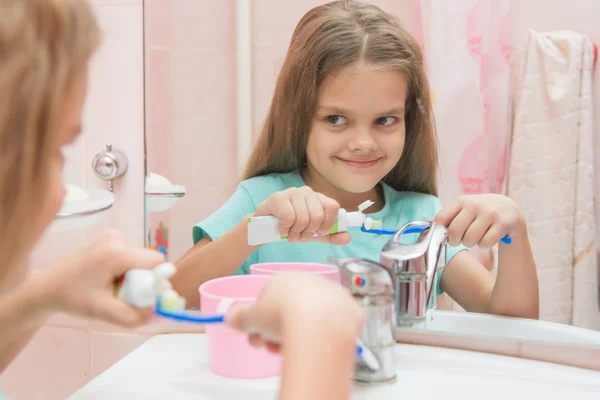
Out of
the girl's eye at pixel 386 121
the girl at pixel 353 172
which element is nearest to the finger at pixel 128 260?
the girl at pixel 353 172

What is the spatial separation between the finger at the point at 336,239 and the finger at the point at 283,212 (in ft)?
0.12

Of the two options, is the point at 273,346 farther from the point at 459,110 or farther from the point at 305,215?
the point at 459,110

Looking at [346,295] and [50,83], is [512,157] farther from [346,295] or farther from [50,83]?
[50,83]

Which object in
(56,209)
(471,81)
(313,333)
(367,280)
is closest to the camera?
(313,333)

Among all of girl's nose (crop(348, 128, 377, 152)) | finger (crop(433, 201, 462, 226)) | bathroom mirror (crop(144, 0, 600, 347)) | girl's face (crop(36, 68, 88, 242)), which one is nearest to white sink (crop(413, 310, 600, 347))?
bathroom mirror (crop(144, 0, 600, 347))

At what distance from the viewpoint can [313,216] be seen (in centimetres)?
69

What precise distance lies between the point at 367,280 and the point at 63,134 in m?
0.31

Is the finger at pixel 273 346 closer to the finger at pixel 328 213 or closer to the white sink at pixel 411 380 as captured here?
the white sink at pixel 411 380

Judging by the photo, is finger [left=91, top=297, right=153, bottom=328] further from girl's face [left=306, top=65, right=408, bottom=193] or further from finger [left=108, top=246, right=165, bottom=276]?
girl's face [left=306, top=65, right=408, bottom=193]

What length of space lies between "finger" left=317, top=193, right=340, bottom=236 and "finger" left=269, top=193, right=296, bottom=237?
4cm

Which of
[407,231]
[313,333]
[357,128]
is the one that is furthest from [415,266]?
[313,333]

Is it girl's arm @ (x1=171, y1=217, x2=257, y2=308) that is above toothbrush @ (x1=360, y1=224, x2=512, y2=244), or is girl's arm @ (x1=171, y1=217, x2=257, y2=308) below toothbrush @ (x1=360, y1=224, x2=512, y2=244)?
below

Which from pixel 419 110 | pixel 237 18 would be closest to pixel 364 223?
pixel 419 110

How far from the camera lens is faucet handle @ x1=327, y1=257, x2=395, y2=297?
58cm
